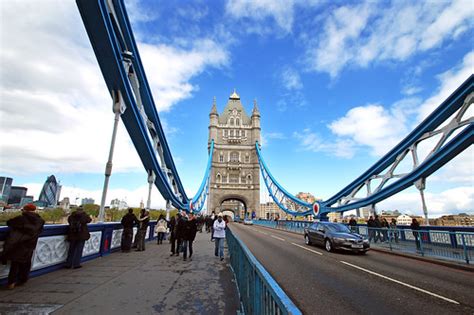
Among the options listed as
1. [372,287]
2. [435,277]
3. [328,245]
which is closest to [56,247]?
[372,287]

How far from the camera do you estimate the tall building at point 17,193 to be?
4490 inches

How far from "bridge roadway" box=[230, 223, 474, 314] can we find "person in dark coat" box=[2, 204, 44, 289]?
541 centimetres

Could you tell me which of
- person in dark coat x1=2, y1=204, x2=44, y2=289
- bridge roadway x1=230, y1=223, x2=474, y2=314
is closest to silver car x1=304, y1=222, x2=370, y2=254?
bridge roadway x1=230, y1=223, x2=474, y2=314

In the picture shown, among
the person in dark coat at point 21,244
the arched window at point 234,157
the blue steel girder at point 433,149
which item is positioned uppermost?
the arched window at point 234,157

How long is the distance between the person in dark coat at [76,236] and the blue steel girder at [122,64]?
224 inches

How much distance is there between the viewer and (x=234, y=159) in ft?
210

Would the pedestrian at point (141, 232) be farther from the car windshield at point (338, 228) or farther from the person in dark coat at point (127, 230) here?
the car windshield at point (338, 228)

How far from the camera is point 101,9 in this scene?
8320 millimetres

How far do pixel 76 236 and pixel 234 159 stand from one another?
5755cm

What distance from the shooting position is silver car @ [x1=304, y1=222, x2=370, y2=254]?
10000mm

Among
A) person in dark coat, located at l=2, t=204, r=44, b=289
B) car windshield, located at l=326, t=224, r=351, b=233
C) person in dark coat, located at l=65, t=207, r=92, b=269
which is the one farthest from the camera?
car windshield, located at l=326, t=224, r=351, b=233

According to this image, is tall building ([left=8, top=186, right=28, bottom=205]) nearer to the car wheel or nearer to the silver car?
the silver car

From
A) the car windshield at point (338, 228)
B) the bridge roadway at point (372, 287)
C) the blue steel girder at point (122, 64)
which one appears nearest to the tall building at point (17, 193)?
the blue steel girder at point (122, 64)

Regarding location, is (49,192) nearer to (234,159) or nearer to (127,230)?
(234,159)
